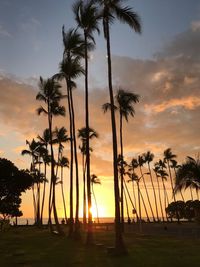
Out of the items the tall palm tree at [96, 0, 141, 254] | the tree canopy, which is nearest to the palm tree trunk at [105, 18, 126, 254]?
the tall palm tree at [96, 0, 141, 254]

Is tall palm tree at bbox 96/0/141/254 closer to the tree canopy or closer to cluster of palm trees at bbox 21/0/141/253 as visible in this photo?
cluster of palm trees at bbox 21/0/141/253

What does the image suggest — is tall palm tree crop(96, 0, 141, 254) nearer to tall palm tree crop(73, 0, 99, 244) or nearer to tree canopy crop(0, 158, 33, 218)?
tall palm tree crop(73, 0, 99, 244)

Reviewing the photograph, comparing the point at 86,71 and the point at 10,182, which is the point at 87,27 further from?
the point at 10,182

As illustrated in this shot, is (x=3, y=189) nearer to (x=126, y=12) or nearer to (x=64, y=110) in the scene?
(x=64, y=110)

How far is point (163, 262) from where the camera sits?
20.0 metres

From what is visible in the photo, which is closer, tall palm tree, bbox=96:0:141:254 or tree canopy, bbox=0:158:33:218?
tall palm tree, bbox=96:0:141:254

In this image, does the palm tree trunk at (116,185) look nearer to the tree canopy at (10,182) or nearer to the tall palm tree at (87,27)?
the tall palm tree at (87,27)

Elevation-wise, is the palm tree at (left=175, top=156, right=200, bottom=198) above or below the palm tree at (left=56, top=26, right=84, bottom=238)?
below

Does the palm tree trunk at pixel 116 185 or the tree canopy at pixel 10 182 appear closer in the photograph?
the palm tree trunk at pixel 116 185

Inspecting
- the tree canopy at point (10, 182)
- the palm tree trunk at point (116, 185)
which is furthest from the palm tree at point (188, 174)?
the tree canopy at point (10, 182)

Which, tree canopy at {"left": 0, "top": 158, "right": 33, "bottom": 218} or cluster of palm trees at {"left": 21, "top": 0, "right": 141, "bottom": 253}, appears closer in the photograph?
cluster of palm trees at {"left": 21, "top": 0, "right": 141, "bottom": 253}

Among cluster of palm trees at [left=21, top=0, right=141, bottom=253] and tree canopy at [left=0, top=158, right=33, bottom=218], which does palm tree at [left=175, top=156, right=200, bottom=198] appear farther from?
tree canopy at [left=0, top=158, right=33, bottom=218]

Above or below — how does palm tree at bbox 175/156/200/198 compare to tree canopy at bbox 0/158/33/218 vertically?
below

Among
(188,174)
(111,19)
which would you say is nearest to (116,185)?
(188,174)
